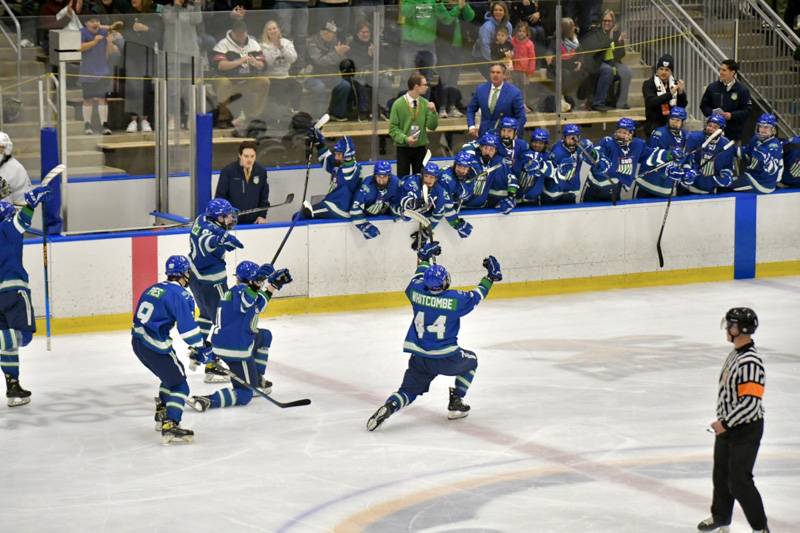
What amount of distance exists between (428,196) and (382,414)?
4.21 metres

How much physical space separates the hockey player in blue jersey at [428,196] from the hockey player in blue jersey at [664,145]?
2.41 meters

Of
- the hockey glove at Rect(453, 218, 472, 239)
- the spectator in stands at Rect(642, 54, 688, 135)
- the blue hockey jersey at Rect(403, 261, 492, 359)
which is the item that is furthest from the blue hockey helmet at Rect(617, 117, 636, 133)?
Answer: the blue hockey jersey at Rect(403, 261, 492, 359)

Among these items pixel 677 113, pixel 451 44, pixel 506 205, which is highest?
pixel 451 44

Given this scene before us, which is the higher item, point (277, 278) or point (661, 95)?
point (661, 95)

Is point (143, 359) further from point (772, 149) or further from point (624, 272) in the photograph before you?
point (772, 149)

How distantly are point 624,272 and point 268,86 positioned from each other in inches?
151

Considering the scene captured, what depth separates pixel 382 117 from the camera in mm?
15359

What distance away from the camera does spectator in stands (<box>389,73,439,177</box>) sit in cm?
1497

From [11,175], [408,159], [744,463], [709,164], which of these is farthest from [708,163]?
[744,463]

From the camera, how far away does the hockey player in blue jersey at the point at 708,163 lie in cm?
1556

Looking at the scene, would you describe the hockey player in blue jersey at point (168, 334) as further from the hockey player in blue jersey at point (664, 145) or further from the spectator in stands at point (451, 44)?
the hockey player in blue jersey at point (664, 145)

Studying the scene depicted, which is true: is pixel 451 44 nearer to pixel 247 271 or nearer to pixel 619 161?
pixel 619 161

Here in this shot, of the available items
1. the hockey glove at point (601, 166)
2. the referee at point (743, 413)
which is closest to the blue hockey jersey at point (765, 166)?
the hockey glove at point (601, 166)

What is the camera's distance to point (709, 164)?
613 inches
